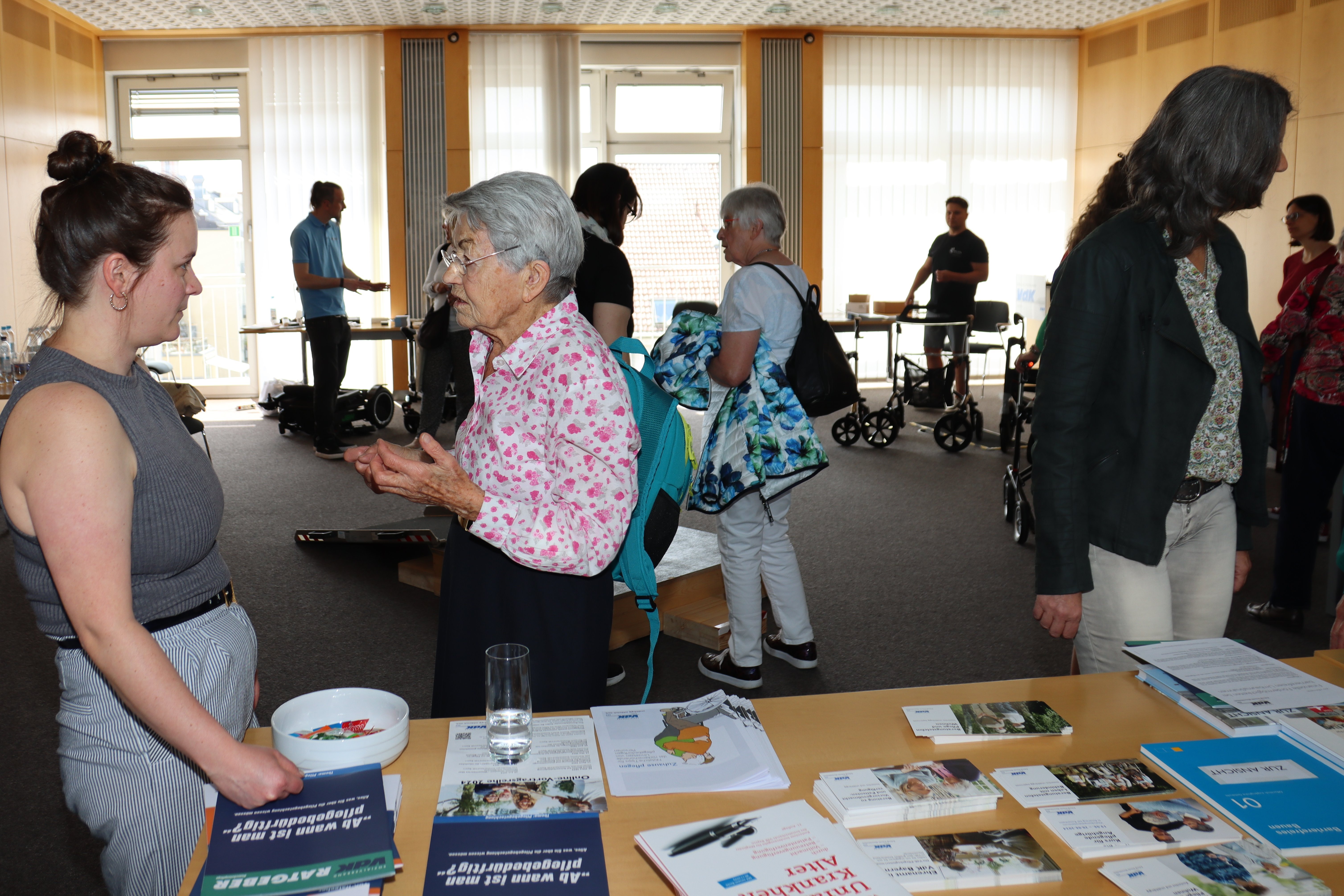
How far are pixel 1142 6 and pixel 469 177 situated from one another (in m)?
6.89

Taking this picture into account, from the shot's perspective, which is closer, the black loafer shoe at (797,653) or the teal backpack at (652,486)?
the teal backpack at (652,486)

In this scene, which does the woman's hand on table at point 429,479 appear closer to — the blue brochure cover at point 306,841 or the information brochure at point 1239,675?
the blue brochure cover at point 306,841

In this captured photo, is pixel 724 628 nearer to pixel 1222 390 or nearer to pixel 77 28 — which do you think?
pixel 1222 390

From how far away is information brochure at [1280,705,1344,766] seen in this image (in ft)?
4.50

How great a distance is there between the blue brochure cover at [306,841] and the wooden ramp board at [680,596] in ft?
6.98

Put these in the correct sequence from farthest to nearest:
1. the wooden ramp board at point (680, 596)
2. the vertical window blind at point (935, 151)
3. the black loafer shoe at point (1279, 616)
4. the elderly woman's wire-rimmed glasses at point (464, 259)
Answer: the vertical window blind at point (935, 151), the black loafer shoe at point (1279, 616), the wooden ramp board at point (680, 596), the elderly woman's wire-rimmed glasses at point (464, 259)

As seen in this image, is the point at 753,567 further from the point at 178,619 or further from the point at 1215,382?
the point at 178,619

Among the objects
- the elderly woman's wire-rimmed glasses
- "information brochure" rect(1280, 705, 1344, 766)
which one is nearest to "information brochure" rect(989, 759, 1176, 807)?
"information brochure" rect(1280, 705, 1344, 766)

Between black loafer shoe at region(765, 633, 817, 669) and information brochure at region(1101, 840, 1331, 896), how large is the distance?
7.62 ft

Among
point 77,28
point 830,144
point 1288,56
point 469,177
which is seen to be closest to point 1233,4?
point 1288,56

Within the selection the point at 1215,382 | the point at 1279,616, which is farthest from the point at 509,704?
the point at 1279,616

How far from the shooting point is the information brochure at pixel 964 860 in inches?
43.4

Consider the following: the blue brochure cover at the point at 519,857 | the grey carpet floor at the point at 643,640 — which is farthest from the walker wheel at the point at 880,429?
the blue brochure cover at the point at 519,857

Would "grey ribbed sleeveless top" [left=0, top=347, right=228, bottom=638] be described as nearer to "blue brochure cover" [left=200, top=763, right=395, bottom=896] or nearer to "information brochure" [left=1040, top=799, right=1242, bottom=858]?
"blue brochure cover" [left=200, top=763, right=395, bottom=896]
